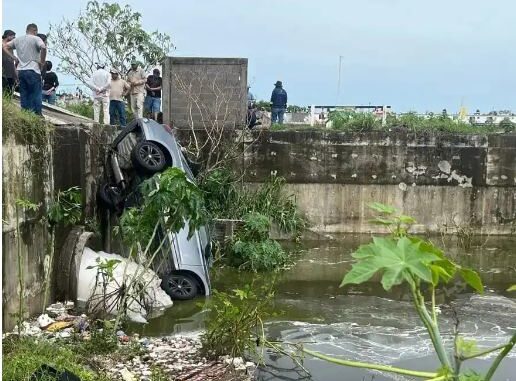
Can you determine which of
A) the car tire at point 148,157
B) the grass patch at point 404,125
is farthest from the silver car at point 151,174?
the grass patch at point 404,125

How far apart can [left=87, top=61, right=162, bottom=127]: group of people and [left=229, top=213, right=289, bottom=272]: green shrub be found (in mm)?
3225

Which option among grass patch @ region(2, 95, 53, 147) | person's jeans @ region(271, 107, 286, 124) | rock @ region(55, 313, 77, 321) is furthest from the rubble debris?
person's jeans @ region(271, 107, 286, 124)

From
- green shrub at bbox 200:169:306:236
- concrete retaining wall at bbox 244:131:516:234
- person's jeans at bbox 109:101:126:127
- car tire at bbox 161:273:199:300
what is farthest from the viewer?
concrete retaining wall at bbox 244:131:516:234

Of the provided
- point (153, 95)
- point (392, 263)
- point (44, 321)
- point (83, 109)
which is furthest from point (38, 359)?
point (83, 109)

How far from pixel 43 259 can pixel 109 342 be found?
4.97 ft

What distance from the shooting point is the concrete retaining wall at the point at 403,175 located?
12391 mm

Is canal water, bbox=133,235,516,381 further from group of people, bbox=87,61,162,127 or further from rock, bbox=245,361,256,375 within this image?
group of people, bbox=87,61,162,127

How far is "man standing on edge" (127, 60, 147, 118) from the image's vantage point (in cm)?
1192

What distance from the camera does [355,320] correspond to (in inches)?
276

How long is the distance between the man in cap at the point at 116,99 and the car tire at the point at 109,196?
3.11 m

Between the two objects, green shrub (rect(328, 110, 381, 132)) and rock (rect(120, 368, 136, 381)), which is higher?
green shrub (rect(328, 110, 381, 132))

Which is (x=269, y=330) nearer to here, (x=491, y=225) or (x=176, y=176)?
(x=176, y=176)

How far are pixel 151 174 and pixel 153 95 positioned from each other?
4635 mm

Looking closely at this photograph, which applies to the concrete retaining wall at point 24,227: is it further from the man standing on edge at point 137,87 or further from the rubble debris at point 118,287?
the man standing on edge at point 137,87
